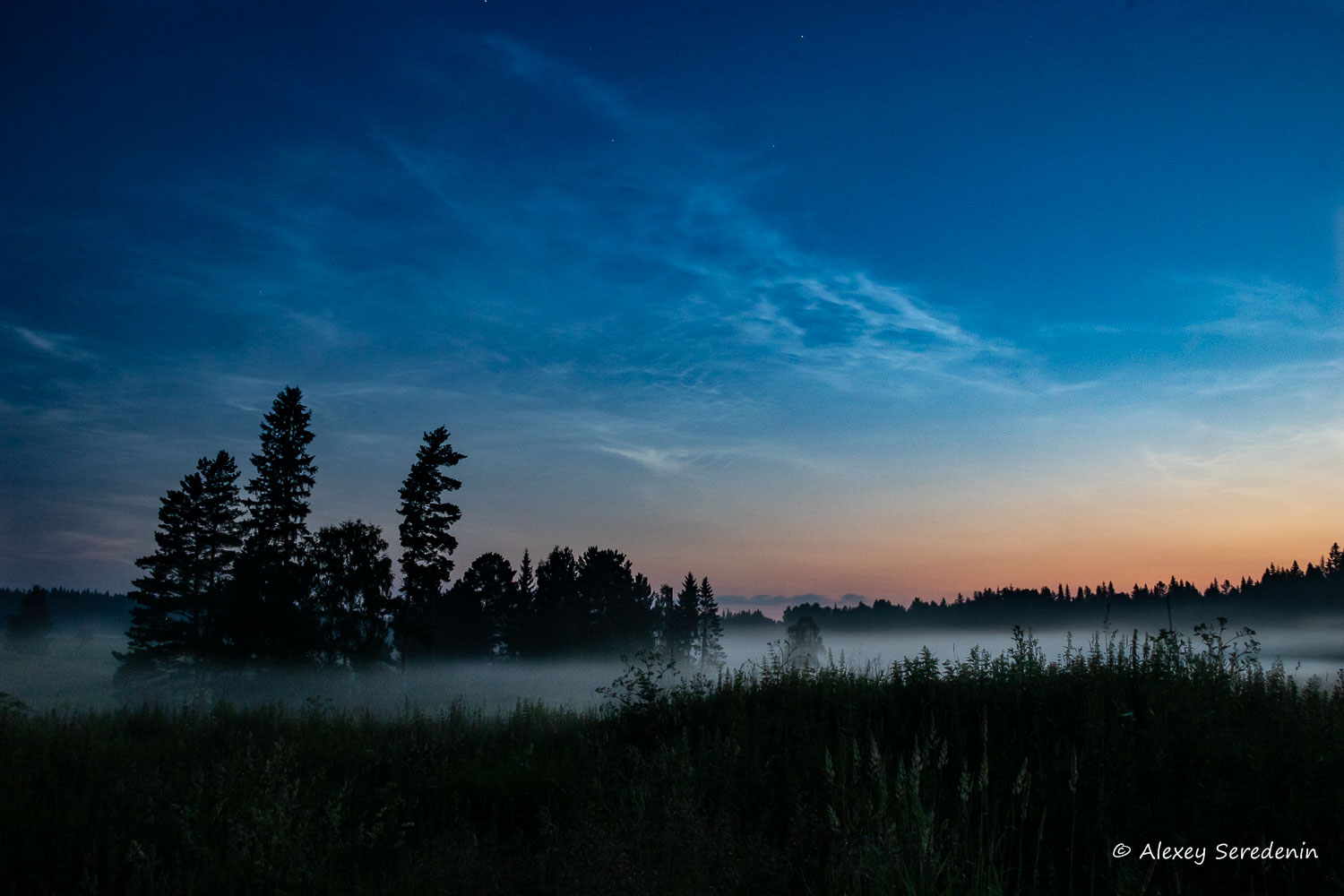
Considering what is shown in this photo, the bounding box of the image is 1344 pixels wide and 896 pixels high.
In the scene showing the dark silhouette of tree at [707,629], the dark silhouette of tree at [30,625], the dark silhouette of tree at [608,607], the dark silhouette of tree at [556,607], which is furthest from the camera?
the dark silhouette of tree at [707,629]

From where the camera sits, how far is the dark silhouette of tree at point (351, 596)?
34.1 meters

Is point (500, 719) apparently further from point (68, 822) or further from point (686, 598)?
point (686, 598)

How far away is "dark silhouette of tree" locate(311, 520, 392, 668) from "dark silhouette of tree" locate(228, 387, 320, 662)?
555 millimetres

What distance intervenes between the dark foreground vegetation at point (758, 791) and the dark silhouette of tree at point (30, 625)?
356ft

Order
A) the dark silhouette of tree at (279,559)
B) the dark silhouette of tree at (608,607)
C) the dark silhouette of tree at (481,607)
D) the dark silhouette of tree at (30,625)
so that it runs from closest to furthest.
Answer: the dark silhouette of tree at (279,559), the dark silhouette of tree at (481,607), the dark silhouette of tree at (608,607), the dark silhouette of tree at (30,625)

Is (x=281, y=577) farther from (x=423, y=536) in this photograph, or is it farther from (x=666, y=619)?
(x=666, y=619)

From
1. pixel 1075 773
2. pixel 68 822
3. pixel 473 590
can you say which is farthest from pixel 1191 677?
pixel 473 590

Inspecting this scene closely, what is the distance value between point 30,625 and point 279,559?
88207 mm

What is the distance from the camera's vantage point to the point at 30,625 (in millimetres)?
91188

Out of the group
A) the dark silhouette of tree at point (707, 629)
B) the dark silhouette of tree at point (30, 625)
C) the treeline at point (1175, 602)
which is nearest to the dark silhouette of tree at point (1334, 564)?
the treeline at point (1175, 602)

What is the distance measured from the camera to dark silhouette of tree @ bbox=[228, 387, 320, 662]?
3256 centimetres

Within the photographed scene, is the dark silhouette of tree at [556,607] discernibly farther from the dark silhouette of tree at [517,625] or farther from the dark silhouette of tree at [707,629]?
the dark silhouette of tree at [707,629]

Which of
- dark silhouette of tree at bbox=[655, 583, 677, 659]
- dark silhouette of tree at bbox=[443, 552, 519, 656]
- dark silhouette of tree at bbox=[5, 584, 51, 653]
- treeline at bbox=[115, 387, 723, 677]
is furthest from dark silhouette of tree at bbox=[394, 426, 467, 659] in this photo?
dark silhouette of tree at bbox=[5, 584, 51, 653]

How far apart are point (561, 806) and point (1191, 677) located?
7.50 metres
